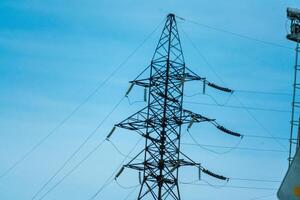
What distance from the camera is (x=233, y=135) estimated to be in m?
40.5

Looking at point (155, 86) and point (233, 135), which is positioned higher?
point (155, 86)

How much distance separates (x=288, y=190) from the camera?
483 cm

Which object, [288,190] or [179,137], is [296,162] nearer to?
[288,190]

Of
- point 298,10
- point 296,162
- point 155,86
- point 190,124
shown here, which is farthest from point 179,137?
point 296,162

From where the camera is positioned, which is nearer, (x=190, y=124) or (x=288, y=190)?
(x=288, y=190)

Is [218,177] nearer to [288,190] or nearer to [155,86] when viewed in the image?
[155,86]

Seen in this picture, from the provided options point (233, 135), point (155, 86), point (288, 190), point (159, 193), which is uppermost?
point (288, 190)

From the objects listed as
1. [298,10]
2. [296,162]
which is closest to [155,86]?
[298,10]

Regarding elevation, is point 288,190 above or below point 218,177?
above

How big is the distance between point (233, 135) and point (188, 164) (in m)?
5.08

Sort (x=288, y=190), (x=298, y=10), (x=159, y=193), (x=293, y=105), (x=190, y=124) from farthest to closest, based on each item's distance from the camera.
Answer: (x=190, y=124) < (x=159, y=193) < (x=298, y=10) < (x=293, y=105) < (x=288, y=190)

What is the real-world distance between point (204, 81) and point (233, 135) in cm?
482

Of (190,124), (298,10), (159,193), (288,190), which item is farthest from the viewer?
(190,124)

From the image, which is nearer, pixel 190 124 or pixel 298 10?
pixel 298 10
